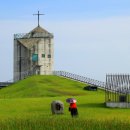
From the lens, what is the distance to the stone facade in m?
99.1

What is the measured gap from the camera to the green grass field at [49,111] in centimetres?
2530

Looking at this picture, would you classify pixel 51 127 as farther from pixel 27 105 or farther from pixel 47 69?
pixel 47 69

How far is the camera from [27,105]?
4591 cm

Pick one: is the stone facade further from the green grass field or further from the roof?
the green grass field

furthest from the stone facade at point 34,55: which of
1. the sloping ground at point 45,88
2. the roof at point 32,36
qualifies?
the sloping ground at point 45,88

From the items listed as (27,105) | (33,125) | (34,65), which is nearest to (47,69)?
(34,65)

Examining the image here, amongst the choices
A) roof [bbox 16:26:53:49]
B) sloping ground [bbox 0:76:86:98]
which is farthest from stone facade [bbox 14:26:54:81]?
sloping ground [bbox 0:76:86:98]

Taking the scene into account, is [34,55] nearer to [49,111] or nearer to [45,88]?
[45,88]

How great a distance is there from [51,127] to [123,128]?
10.6 feet

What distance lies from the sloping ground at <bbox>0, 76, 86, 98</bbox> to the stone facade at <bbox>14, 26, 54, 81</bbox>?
405 inches

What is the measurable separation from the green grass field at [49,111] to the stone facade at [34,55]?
10.5m

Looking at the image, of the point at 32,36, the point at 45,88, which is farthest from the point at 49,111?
the point at 32,36

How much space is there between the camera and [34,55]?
98938 millimetres

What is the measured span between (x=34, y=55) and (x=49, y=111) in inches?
2331
